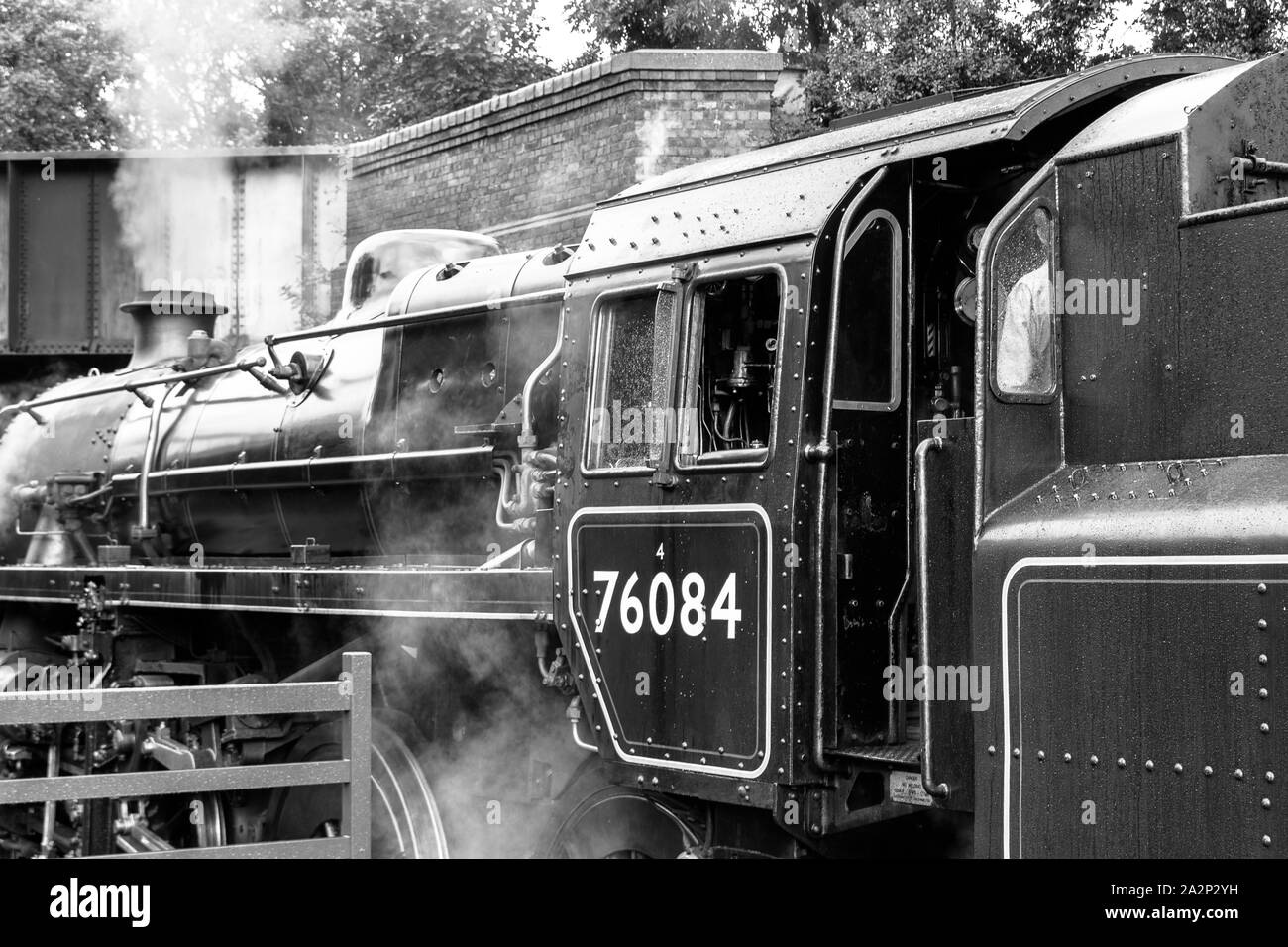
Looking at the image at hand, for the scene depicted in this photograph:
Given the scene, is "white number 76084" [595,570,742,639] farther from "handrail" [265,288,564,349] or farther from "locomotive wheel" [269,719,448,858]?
"locomotive wheel" [269,719,448,858]

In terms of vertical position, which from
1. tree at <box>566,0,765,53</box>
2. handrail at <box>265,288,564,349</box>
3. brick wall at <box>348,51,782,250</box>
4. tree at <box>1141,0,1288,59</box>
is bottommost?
handrail at <box>265,288,564,349</box>

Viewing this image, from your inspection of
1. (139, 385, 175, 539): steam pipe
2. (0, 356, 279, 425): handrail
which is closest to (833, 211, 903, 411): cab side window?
(0, 356, 279, 425): handrail

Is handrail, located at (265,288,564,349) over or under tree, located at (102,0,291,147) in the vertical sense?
under

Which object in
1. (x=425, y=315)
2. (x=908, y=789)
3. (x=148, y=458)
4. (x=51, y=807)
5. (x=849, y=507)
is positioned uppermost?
(x=425, y=315)

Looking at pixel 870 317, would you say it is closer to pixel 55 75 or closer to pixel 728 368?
pixel 728 368

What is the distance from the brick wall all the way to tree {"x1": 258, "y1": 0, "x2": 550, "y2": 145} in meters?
4.57

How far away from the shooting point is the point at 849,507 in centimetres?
411

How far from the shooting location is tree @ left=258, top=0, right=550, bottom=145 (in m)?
19.6

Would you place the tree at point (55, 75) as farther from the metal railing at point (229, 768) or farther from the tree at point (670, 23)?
the metal railing at point (229, 768)

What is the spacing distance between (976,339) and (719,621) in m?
1.15

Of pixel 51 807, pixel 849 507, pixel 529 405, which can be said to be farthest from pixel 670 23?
pixel 849 507

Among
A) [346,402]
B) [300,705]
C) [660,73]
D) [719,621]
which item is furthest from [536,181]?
[719,621]

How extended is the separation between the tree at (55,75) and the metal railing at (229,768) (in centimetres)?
1740

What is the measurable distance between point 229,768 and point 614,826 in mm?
1470
